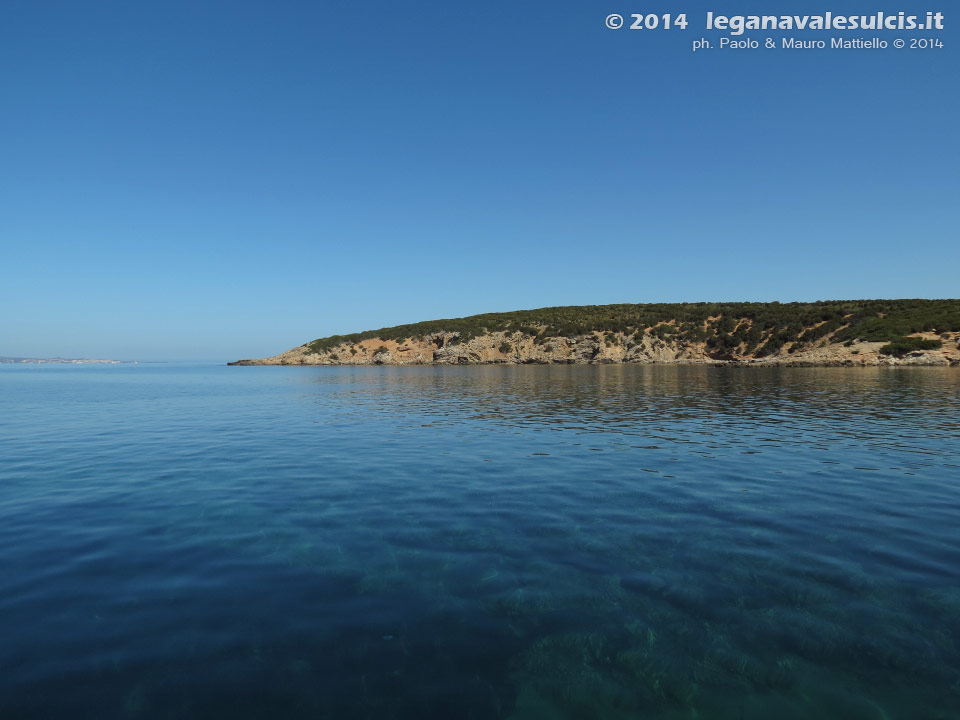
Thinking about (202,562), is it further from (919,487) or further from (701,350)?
(701,350)

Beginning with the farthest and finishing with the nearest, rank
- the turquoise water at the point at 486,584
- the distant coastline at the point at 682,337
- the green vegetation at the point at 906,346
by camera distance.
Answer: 1. the distant coastline at the point at 682,337
2. the green vegetation at the point at 906,346
3. the turquoise water at the point at 486,584

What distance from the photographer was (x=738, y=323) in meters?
132

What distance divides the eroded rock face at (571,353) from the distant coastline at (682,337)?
0.85 feet

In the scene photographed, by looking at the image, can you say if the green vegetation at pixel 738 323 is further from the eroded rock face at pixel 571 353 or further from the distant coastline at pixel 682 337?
the eroded rock face at pixel 571 353

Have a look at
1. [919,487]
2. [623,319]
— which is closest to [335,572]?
[919,487]

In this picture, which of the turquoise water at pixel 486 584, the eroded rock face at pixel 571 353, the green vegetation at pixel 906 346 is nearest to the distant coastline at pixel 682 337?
the green vegetation at pixel 906 346

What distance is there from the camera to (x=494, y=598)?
844 centimetres

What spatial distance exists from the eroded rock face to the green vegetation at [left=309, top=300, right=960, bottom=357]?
7.20ft

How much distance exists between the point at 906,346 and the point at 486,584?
112900 mm

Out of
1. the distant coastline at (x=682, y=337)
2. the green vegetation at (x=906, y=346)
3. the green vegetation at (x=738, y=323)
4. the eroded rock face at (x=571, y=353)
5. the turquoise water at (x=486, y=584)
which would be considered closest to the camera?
the turquoise water at (x=486, y=584)

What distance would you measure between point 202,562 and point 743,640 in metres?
9.43

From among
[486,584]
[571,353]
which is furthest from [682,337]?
[486,584]

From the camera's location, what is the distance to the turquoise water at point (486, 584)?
612cm

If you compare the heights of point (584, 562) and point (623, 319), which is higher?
point (623, 319)
